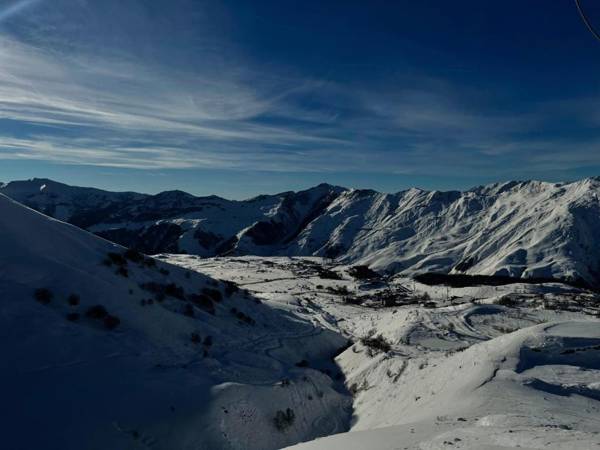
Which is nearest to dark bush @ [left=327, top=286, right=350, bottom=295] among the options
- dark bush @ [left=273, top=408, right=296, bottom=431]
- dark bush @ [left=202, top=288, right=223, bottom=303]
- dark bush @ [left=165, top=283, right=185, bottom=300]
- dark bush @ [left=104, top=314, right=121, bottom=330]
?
dark bush @ [left=202, top=288, right=223, bottom=303]

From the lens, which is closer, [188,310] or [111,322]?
[111,322]

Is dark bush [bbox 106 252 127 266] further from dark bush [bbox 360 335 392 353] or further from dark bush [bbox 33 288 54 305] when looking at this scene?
dark bush [bbox 360 335 392 353]

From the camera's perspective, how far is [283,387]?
683 inches

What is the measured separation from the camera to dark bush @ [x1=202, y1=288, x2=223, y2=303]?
2749cm

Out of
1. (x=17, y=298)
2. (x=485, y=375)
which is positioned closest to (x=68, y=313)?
(x=17, y=298)

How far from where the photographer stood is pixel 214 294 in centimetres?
2786

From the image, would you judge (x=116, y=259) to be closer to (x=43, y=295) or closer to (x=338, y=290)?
(x=43, y=295)

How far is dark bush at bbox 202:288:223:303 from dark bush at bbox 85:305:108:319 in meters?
9.78

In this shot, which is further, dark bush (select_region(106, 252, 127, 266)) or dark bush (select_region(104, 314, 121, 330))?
dark bush (select_region(106, 252, 127, 266))

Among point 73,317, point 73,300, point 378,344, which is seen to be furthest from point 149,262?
point 378,344

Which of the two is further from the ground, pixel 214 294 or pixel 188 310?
pixel 188 310

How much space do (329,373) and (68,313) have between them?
493 inches

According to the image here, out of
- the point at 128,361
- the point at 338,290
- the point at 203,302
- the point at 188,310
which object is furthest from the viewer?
the point at 338,290

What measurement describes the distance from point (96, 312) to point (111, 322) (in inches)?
30.8
